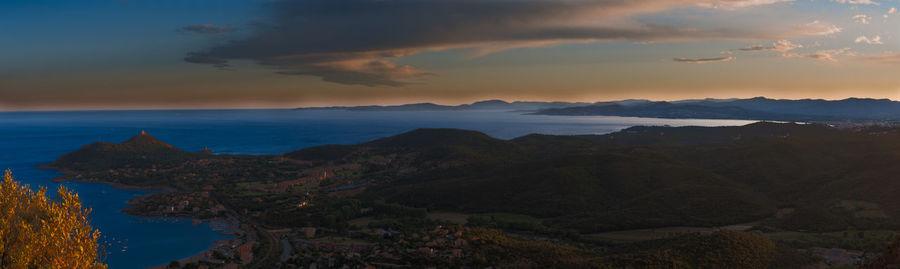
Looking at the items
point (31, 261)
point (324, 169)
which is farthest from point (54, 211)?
point (324, 169)

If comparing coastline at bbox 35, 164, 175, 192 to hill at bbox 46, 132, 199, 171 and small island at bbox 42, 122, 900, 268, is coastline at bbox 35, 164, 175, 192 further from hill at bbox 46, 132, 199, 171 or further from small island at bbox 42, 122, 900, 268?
hill at bbox 46, 132, 199, 171

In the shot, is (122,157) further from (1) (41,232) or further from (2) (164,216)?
(1) (41,232)

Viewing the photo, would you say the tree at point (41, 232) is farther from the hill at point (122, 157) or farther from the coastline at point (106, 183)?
the hill at point (122, 157)

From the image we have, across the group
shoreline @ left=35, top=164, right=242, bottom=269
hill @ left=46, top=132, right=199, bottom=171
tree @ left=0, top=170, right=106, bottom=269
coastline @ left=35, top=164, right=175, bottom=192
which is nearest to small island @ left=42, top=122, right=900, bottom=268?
shoreline @ left=35, top=164, right=242, bottom=269

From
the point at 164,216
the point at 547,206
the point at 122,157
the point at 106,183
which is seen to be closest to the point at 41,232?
the point at 547,206

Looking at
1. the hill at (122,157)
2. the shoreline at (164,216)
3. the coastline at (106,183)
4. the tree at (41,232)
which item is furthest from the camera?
the hill at (122,157)

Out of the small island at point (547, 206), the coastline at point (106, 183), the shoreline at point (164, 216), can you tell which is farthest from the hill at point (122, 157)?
the shoreline at point (164, 216)
